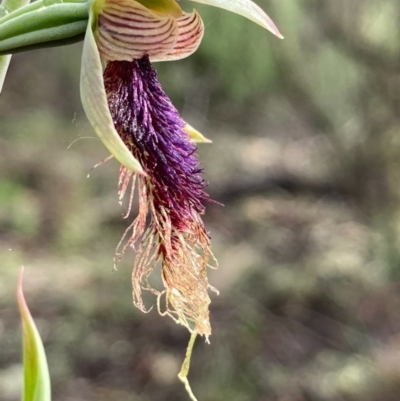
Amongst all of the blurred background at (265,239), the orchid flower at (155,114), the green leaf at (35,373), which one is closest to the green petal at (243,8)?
the orchid flower at (155,114)

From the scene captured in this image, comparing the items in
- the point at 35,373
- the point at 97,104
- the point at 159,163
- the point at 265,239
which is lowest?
the point at 265,239

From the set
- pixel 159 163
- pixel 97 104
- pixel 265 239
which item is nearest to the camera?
pixel 97 104

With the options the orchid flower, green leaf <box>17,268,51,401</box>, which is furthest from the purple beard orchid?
green leaf <box>17,268,51,401</box>

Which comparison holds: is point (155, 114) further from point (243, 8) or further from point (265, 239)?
point (265, 239)

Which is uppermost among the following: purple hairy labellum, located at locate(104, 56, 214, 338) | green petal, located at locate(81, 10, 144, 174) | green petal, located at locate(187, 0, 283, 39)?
green petal, located at locate(187, 0, 283, 39)

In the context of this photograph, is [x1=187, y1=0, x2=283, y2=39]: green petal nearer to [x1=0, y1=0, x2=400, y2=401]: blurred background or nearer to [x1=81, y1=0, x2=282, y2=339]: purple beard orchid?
[x1=81, y1=0, x2=282, y2=339]: purple beard orchid

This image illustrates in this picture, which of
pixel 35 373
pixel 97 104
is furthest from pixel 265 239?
pixel 97 104

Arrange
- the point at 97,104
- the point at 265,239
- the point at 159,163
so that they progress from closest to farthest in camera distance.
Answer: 1. the point at 97,104
2. the point at 159,163
3. the point at 265,239

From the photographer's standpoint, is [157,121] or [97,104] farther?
[157,121]
